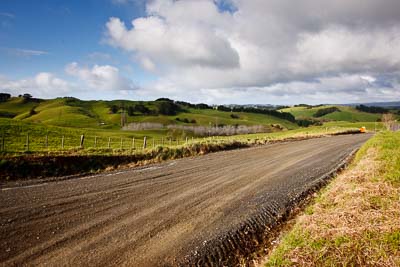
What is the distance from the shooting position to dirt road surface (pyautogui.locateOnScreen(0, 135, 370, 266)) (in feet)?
17.5

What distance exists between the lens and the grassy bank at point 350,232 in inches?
178

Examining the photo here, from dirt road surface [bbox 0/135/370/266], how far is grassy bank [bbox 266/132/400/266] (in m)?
1.09

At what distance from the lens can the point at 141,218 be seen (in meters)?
7.14

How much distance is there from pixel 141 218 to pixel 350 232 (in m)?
4.91

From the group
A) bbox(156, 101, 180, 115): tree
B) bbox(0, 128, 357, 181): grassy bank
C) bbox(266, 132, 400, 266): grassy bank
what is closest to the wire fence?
bbox(0, 128, 357, 181): grassy bank

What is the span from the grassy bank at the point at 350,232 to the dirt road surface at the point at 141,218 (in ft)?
3.58

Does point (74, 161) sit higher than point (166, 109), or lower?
lower

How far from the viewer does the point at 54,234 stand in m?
6.14

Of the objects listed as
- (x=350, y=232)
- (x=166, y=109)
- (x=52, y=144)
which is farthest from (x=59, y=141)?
(x=166, y=109)

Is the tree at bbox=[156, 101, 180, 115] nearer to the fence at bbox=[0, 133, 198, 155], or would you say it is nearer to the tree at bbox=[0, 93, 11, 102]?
the fence at bbox=[0, 133, 198, 155]

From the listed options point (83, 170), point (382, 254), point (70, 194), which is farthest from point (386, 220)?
point (83, 170)

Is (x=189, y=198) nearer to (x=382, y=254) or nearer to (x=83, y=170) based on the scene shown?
(x=382, y=254)

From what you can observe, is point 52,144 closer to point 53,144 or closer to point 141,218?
point 53,144

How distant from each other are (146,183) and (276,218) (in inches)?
224
